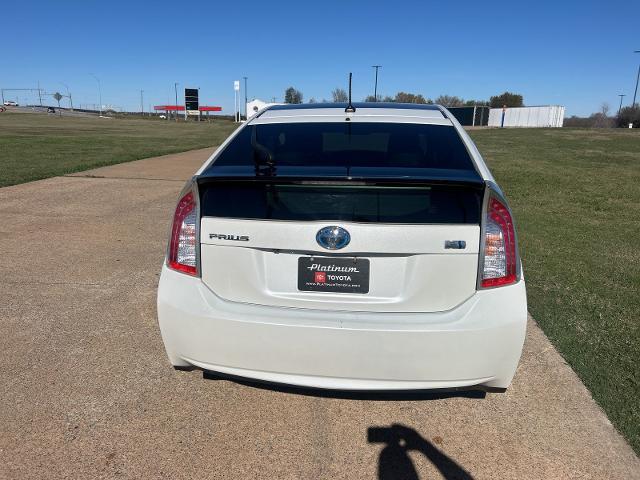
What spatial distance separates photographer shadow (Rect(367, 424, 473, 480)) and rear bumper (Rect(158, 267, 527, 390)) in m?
0.40

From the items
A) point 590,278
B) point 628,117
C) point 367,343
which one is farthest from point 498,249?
point 628,117

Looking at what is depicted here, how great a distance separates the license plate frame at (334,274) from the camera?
2.31 metres

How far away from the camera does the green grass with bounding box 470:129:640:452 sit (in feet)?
10.5

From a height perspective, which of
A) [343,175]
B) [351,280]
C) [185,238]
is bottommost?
[351,280]

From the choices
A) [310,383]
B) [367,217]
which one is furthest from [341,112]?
[310,383]

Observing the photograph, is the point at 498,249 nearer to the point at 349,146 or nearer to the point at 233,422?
the point at 349,146

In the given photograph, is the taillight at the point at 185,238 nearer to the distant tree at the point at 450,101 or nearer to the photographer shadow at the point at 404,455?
the photographer shadow at the point at 404,455

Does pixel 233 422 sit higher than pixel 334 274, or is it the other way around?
pixel 334 274

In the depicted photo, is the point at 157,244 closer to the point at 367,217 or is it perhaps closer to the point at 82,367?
the point at 82,367

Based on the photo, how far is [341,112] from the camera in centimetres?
337

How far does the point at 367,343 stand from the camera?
2.27 meters

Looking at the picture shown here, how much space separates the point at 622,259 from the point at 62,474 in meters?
5.76

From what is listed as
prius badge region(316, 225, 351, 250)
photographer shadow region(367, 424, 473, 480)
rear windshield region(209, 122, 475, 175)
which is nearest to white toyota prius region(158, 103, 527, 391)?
prius badge region(316, 225, 351, 250)

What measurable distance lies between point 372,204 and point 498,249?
2.03 feet
